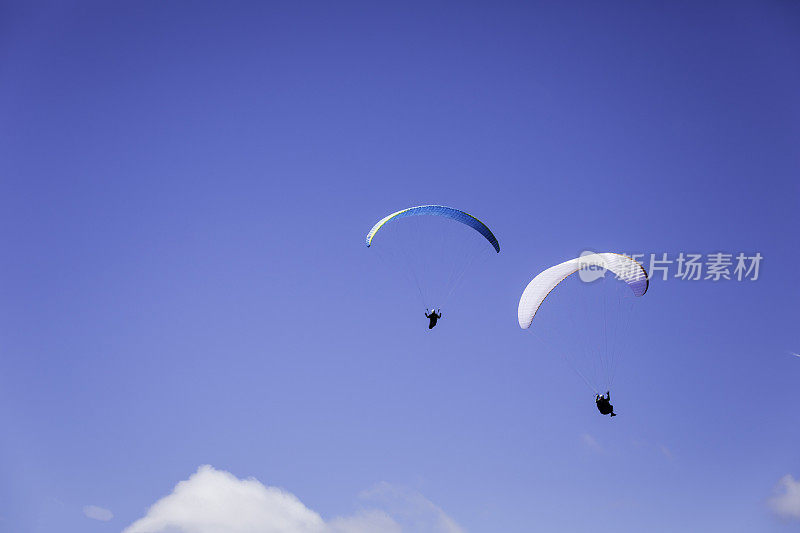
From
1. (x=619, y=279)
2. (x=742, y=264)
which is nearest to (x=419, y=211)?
(x=619, y=279)

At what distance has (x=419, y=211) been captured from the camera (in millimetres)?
30438

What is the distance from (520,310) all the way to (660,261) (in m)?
7.87

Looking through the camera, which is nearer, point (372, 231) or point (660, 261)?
point (372, 231)

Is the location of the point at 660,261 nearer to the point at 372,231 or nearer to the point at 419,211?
the point at 419,211

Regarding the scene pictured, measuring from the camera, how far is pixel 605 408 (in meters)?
29.7

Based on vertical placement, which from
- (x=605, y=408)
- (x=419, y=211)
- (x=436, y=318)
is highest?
(x=419, y=211)

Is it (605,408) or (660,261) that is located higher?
(660,261)

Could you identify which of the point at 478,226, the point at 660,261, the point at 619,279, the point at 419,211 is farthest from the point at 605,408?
the point at 419,211

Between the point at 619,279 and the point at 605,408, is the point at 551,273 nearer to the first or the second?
the point at 619,279

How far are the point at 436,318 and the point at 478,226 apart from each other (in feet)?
18.5

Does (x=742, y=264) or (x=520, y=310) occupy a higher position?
(x=742, y=264)

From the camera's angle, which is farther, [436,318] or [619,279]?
[436,318]

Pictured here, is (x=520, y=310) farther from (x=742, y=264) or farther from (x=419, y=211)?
(x=742, y=264)

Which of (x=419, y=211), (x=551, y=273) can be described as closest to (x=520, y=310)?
(x=551, y=273)
